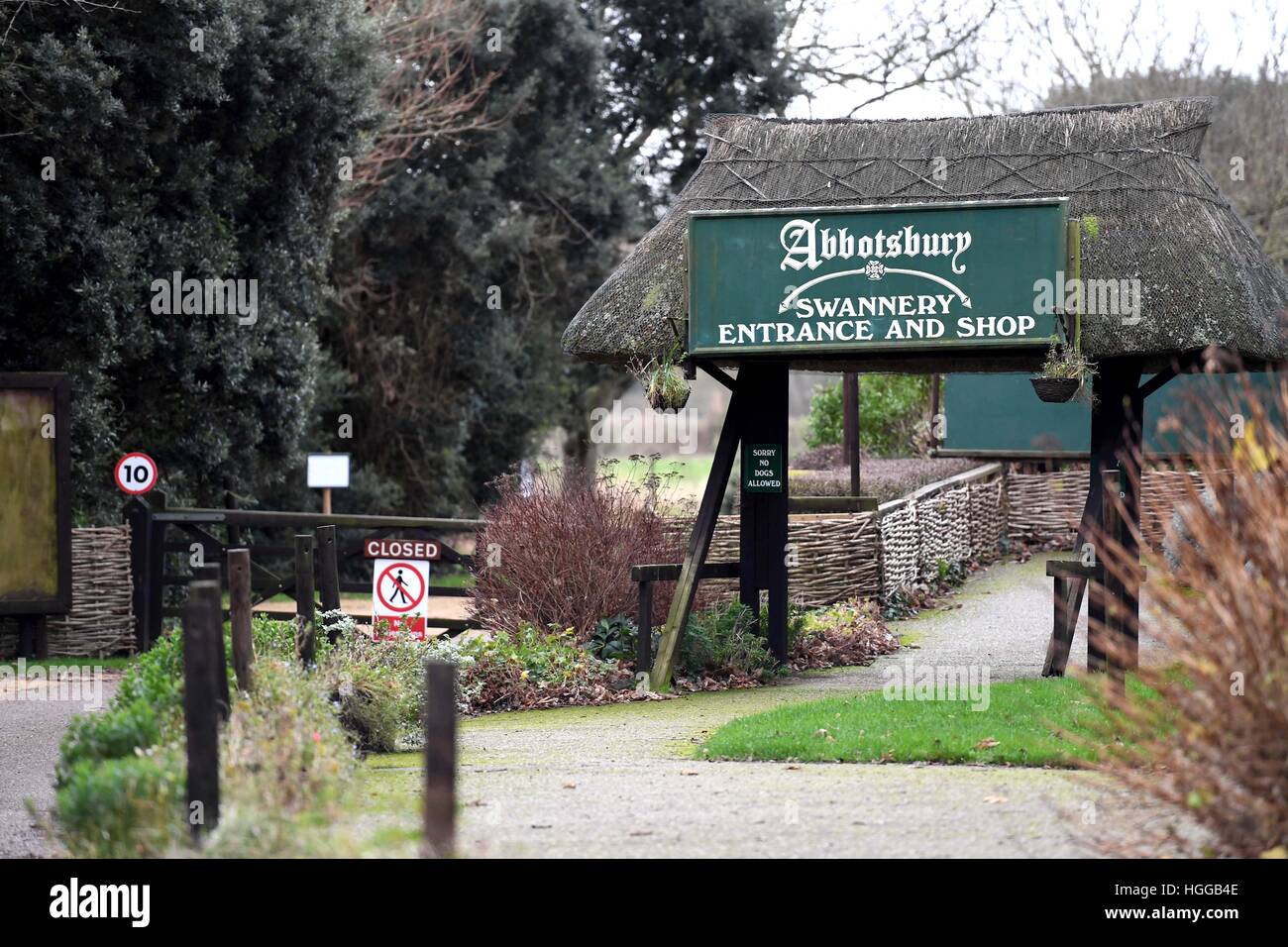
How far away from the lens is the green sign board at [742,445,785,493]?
13070 millimetres

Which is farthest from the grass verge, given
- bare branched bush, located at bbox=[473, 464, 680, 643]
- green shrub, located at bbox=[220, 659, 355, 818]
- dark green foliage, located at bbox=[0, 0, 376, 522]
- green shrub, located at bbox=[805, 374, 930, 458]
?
green shrub, located at bbox=[805, 374, 930, 458]

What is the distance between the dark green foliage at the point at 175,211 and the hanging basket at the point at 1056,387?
11.3 m

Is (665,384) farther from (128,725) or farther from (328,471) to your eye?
(328,471)

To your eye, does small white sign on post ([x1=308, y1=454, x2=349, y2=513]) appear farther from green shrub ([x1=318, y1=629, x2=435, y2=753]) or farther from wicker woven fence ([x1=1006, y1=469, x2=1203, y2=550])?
green shrub ([x1=318, y1=629, x2=435, y2=753])

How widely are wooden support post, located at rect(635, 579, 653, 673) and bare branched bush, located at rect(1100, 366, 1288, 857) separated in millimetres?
6776

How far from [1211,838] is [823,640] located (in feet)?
28.0

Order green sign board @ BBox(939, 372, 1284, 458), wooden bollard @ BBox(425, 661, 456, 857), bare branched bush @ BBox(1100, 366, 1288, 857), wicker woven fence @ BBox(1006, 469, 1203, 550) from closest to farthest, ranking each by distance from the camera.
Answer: wooden bollard @ BBox(425, 661, 456, 857)
bare branched bush @ BBox(1100, 366, 1288, 857)
wicker woven fence @ BBox(1006, 469, 1203, 550)
green sign board @ BBox(939, 372, 1284, 458)

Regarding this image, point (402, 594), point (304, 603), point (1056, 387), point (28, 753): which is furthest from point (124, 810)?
point (1056, 387)

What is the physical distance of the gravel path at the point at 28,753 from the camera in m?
8.08

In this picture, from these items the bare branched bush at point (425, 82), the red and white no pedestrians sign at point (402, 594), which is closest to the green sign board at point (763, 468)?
the red and white no pedestrians sign at point (402, 594)

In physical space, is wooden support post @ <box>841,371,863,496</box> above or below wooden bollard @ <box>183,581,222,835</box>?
above

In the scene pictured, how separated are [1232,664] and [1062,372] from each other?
5.90m

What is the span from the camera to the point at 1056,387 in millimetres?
11172
